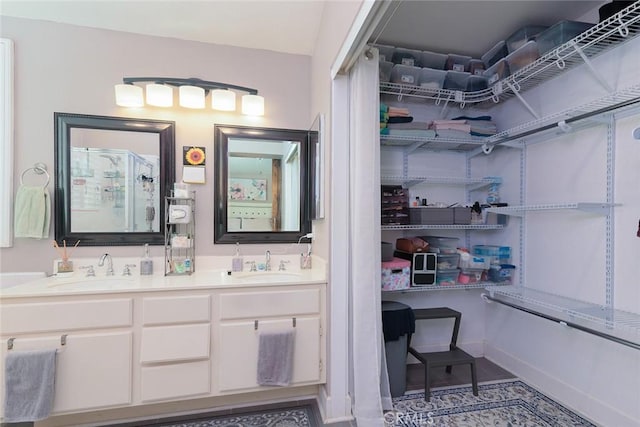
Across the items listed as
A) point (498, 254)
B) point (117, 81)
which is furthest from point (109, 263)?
point (498, 254)

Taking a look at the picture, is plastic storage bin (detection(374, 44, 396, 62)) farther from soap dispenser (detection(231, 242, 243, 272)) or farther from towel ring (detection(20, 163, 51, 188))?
towel ring (detection(20, 163, 51, 188))

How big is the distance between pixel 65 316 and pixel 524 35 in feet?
10.9

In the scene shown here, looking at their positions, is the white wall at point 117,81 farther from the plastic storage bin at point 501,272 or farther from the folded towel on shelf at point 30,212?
the plastic storage bin at point 501,272

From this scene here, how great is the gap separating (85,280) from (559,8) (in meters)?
3.48

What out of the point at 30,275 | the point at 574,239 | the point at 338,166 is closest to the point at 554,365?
the point at 574,239

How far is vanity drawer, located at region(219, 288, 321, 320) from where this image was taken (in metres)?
1.77

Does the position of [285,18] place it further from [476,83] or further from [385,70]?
[476,83]

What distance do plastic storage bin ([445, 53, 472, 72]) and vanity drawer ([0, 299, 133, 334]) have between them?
9.13 feet

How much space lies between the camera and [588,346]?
1.83 meters

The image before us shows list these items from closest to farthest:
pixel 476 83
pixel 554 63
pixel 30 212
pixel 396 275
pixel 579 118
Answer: pixel 579 118 → pixel 554 63 → pixel 30 212 → pixel 396 275 → pixel 476 83

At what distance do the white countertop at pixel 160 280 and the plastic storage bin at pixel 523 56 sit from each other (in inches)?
76.3

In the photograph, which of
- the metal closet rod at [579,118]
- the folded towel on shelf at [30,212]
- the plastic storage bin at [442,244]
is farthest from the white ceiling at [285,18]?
the plastic storage bin at [442,244]

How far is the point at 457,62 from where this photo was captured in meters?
2.32

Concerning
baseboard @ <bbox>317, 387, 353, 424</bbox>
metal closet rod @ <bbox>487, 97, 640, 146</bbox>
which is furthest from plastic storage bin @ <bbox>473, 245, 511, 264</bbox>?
baseboard @ <bbox>317, 387, 353, 424</bbox>
